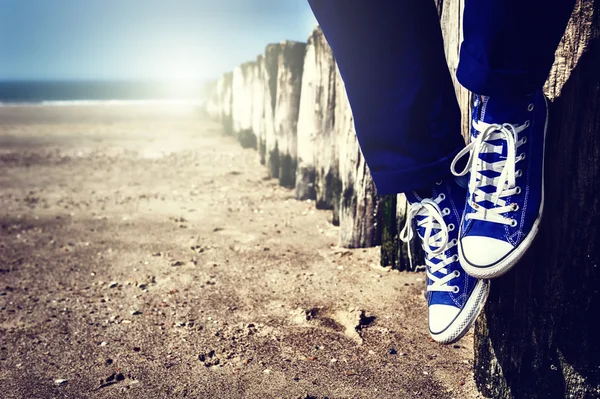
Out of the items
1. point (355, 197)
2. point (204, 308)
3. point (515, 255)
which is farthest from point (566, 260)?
point (355, 197)

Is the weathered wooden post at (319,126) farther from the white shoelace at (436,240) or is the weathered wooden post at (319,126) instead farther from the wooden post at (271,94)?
the white shoelace at (436,240)

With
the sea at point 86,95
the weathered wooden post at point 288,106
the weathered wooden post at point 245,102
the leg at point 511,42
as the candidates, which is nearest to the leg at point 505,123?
the leg at point 511,42

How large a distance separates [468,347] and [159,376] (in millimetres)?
1106

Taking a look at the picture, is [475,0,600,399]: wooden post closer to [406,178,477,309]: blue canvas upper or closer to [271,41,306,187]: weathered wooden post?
[406,178,477,309]: blue canvas upper

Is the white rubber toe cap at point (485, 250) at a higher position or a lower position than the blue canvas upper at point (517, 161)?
lower

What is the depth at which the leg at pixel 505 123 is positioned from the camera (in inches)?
48.2

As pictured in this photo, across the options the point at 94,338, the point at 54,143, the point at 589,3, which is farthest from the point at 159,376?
the point at 54,143

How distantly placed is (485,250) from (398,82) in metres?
0.52

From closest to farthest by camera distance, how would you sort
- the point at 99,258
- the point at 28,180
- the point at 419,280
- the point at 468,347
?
the point at 468,347, the point at 419,280, the point at 99,258, the point at 28,180

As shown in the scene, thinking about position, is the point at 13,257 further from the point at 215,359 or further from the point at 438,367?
the point at 438,367

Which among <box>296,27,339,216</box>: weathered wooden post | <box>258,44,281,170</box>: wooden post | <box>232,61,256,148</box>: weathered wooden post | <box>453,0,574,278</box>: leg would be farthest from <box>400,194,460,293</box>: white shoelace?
<box>232,61,256,148</box>: weathered wooden post

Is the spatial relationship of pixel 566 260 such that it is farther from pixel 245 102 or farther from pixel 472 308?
pixel 245 102

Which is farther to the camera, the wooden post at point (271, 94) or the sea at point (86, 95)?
the sea at point (86, 95)

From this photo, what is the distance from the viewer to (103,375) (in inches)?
70.8
